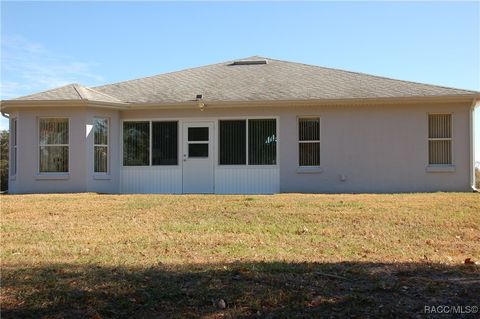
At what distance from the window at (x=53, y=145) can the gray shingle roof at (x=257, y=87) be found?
887 millimetres

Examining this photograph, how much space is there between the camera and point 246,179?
54.6ft

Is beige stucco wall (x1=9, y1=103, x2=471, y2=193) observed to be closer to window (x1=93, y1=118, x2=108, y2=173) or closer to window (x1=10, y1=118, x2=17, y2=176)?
window (x1=93, y1=118, x2=108, y2=173)

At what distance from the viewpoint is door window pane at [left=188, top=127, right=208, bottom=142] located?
1697cm

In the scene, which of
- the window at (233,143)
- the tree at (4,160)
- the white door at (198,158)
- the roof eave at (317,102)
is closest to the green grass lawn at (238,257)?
the roof eave at (317,102)

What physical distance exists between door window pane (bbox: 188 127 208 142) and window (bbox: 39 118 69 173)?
12.9 ft

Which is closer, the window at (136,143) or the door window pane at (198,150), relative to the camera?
the door window pane at (198,150)

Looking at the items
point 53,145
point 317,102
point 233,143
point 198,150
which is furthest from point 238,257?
point 53,145

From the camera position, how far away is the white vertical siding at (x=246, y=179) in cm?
1655

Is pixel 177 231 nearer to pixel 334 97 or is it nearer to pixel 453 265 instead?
pixel 453 265

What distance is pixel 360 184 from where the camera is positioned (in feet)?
53.6

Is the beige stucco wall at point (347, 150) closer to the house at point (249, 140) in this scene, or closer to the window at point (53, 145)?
the house at point (249, 140)

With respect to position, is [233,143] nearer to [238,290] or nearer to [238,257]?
[238,257]

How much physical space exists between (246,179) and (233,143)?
1.27 metres

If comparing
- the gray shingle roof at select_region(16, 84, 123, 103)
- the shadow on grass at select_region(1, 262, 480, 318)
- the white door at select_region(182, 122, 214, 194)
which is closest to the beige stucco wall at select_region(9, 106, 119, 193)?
the gray shingle roof at select_region(16, 84, 123, 103)
